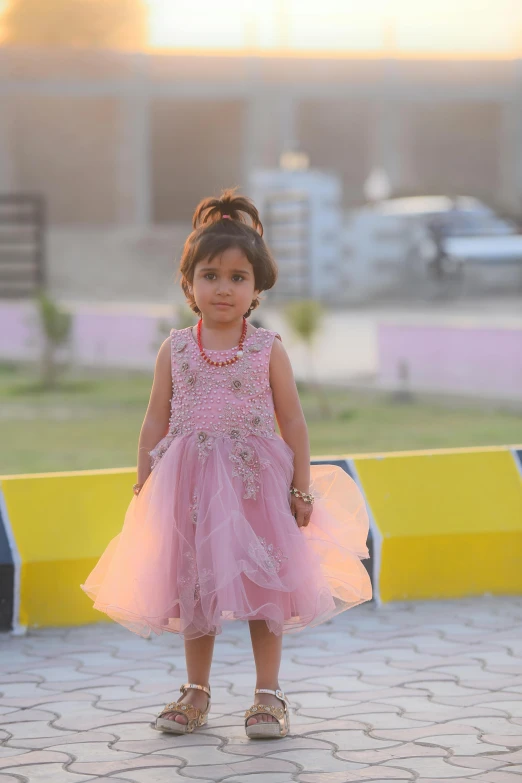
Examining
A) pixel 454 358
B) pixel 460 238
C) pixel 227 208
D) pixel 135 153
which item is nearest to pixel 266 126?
pixel 135 153

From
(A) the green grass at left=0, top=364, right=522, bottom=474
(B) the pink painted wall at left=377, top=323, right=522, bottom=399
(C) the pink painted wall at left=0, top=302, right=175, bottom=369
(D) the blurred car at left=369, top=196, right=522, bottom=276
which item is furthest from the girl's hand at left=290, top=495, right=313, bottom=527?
(D) the blurred car at left=369, top=196, right=522, bottom=276

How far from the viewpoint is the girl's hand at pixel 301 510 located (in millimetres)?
3426

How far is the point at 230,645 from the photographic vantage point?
426cm

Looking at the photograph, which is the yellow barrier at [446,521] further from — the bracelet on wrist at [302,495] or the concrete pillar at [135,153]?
the concrete pillar at [135,153]

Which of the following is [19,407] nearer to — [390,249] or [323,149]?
[390,249]

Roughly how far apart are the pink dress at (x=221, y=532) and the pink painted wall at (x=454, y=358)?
921 centimetres

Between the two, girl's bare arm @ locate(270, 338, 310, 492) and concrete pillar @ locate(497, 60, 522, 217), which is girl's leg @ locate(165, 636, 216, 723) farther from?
concrete pillar @ locate(497, 60, 522, 217)

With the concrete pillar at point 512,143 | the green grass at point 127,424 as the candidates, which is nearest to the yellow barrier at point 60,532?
the green grass at point 127,424

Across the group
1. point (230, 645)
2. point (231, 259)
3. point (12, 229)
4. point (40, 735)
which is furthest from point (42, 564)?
point (12, 229)

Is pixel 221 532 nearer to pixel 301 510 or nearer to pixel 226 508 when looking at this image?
pixel 226 508

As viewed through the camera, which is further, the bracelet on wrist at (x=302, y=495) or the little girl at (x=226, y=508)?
the bracelet on wrist at (x=302, y=495)

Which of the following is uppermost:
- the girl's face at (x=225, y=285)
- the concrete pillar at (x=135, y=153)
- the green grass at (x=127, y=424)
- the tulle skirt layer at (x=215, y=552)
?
the concrete pillar at (x=135, y=153)

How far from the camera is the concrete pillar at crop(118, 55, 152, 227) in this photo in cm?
3294

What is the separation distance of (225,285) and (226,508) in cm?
59
